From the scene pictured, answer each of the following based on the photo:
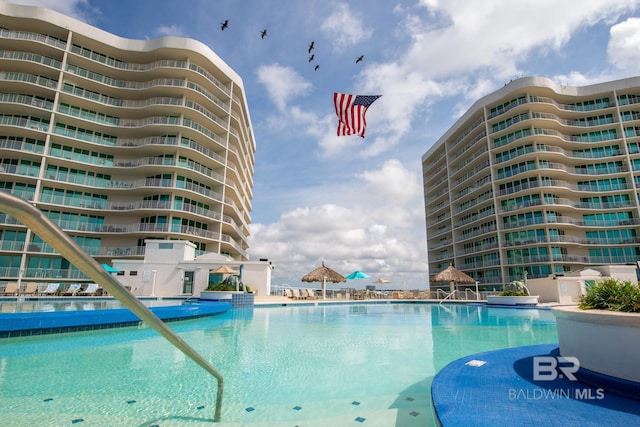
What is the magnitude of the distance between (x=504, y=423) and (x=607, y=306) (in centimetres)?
240

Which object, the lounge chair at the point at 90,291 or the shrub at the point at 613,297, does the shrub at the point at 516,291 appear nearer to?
the shrub at the point at 613,297

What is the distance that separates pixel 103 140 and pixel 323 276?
83.7ft

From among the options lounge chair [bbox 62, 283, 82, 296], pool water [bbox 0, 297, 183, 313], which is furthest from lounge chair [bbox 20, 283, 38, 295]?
lounge chair [bbox 62, 283, 82, 296]

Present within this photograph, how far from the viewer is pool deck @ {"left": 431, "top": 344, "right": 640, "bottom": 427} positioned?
9.43ft

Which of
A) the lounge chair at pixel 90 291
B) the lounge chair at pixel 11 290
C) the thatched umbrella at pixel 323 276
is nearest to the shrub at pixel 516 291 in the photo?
the thatched umbrella at pixel 323 276

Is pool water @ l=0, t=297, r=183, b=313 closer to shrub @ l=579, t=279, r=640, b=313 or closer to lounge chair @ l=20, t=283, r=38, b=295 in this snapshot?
lounge chair @ l=20, t=283, r=38, b=295

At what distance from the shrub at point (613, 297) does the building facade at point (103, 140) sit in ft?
102

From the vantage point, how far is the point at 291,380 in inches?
227

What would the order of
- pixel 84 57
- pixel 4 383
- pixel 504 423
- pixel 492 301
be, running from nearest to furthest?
pixel 504 423 < pixel 4 383 < pixel 492 301 < pixel 84 57

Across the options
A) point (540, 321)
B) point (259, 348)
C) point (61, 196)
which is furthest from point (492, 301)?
point (61, 196)

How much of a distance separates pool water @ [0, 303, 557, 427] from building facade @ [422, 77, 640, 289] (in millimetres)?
29959

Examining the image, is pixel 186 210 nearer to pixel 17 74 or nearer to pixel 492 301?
pixel 17 74

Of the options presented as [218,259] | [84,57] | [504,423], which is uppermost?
[84,57]

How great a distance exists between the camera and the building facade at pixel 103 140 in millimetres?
29188
